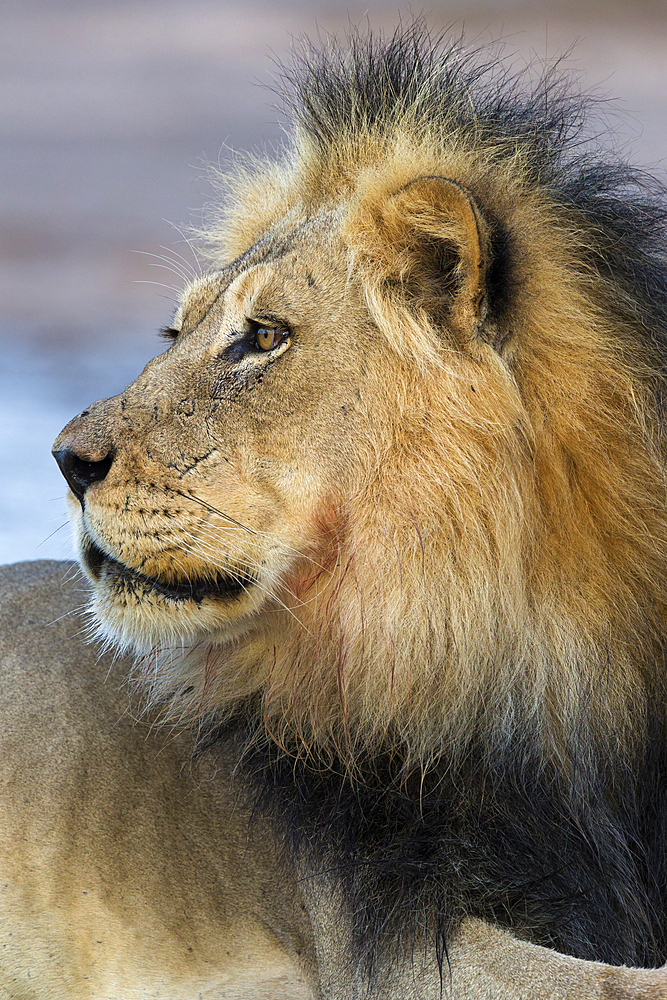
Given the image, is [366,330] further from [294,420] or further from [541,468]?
[541,468]

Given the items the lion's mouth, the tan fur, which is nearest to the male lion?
the lion's mouth

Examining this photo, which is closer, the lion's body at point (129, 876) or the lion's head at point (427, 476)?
the lion's head at point (427, 476)

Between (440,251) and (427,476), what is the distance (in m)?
0.39

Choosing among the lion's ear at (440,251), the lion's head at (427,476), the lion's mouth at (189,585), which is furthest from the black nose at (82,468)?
the lion's ear at (440,251)

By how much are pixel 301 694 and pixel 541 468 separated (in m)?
Result: 0.60

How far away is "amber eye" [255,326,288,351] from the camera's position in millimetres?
1921

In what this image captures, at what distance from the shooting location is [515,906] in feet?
5.83

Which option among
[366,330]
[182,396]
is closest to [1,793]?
[182,396]

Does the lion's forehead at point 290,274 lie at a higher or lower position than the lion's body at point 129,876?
higher

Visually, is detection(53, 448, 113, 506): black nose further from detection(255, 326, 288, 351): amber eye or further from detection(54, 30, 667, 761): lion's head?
detection(255, 326, 288, 351): amber eye

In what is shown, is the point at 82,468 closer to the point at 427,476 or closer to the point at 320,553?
the point at 320,553

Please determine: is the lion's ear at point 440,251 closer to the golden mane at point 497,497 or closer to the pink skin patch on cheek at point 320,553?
the golden mane at point 497,497

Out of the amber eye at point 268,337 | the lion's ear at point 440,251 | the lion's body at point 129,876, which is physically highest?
the lion's ear at point 440,251

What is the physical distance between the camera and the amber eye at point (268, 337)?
192cm
